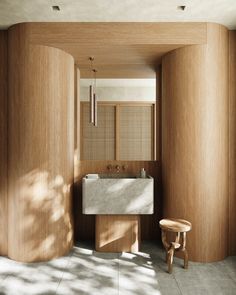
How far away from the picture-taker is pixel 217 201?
131 inches

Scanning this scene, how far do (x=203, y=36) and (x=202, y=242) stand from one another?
239cm

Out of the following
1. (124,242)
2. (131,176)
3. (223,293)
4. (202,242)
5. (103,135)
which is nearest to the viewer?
(223,293)

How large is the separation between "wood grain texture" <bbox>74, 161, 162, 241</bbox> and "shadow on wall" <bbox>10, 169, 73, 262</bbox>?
0.62 metres

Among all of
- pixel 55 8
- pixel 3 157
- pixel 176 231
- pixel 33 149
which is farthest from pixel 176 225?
pixel 55 8

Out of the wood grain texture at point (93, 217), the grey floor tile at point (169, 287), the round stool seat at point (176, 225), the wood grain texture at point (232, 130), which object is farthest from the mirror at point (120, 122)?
the grey floor tile at point (169, 287)

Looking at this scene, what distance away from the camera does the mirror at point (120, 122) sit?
5.69 m

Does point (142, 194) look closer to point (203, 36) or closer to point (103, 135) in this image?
point (203, 36)

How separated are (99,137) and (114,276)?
3.24m

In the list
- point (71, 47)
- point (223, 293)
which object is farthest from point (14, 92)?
point (223, 293)

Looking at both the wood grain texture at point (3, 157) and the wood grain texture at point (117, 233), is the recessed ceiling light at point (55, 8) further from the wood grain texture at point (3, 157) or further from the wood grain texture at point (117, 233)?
the wood grain texture at point (117, 233)

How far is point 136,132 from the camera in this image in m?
5.79

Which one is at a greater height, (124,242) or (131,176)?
(131,176)

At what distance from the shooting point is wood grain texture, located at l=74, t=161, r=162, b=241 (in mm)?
3967

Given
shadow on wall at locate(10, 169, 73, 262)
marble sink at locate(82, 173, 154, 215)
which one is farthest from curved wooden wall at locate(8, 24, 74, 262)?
marble sink at locate(82, 173, 154, 215)
